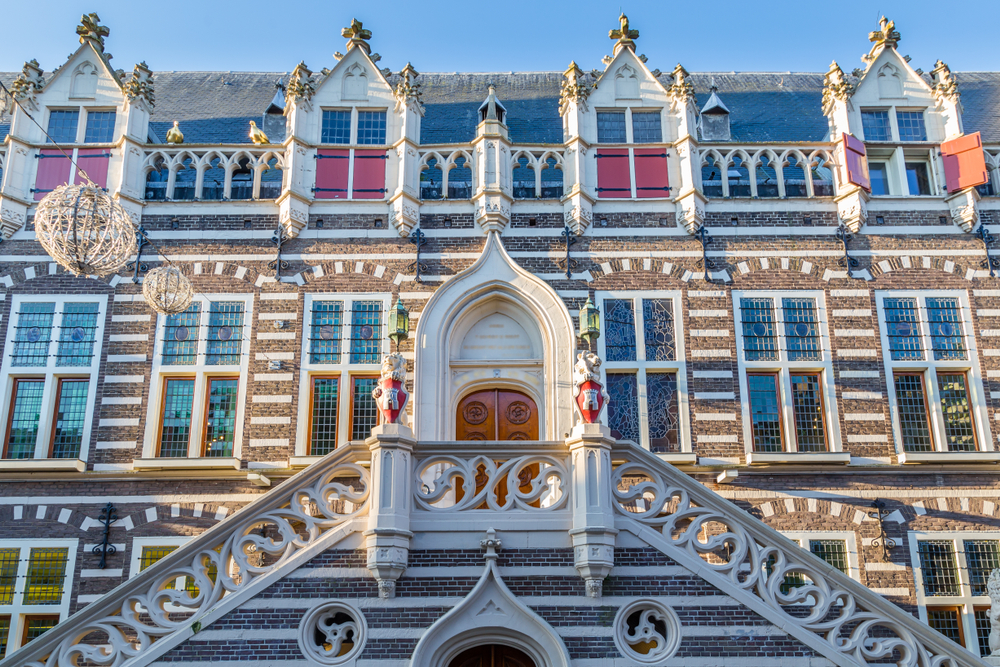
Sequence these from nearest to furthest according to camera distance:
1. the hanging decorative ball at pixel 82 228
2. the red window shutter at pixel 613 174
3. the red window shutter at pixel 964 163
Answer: the hanging decorative ball at pixel 82 228 < the red window shutter at pixel 964 163 < the red window shutter at pixel 613 174

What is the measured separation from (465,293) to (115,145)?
7.18m

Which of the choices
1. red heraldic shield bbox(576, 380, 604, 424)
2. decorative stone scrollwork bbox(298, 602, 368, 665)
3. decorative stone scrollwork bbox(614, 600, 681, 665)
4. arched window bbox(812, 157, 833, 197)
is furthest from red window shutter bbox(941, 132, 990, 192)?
decorative stone scrollwork bbox(298, 602, 368, 665)

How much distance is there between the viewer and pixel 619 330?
52.1ft

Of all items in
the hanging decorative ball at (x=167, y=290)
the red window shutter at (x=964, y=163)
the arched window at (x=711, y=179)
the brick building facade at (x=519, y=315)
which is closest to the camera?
the hanging decorative ball at (x=167, y=290)

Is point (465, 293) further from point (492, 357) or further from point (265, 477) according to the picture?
point (265, 477)

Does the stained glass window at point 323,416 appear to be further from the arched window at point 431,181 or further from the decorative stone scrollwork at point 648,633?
the decorative stone scrollwork at point 648,633

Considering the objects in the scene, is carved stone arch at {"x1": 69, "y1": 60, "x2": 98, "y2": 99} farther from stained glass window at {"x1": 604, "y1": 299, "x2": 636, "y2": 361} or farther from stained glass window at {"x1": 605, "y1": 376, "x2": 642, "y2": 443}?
stained glass window at {"x1": 605, "y1": 376, "x2": 642, "y2": 443}

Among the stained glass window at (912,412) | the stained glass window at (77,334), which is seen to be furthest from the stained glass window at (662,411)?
the stained glass window at (77,334)

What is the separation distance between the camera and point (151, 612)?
31.0 ft

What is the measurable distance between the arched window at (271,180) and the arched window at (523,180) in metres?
4.54

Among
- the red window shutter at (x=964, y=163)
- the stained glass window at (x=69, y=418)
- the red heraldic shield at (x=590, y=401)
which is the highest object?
the red window shutter at (x=964, y=163)

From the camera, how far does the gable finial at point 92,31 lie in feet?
57.7

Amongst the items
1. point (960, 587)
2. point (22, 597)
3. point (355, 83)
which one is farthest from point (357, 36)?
point (960, 587)

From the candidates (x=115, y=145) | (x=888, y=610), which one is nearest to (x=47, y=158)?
(x=115, y=145)
